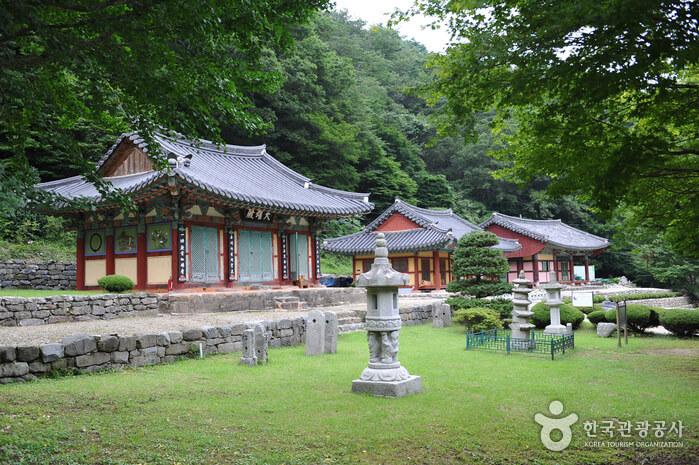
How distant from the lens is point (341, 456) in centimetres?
559

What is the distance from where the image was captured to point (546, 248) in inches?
1873

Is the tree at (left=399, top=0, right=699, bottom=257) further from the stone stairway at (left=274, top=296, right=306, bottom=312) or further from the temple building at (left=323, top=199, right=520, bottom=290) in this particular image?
the temple building at (left=323, top=199, right=520, bottom=290)

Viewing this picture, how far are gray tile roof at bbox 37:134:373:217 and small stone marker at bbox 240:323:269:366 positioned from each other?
8234 millimetres

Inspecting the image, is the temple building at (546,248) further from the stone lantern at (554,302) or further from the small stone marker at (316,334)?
the small stone marker at (316,334)

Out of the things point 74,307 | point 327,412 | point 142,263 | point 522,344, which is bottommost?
point 522,344

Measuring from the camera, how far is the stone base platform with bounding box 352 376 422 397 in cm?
820

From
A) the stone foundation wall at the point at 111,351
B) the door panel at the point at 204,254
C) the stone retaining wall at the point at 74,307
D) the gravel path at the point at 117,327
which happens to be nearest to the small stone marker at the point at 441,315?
the gravel path at the point at 117,327

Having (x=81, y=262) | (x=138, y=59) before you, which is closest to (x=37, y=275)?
(x=81, y=262)

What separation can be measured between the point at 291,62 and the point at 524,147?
33.1m

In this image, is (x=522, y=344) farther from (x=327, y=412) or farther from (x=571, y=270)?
(x=571, y=270)

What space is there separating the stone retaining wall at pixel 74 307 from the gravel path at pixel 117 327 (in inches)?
15.2

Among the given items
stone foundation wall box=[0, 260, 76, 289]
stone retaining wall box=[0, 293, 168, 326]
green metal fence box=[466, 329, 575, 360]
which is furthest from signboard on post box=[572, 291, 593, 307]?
stone foundation wall box=[0, 260, 76, 289]

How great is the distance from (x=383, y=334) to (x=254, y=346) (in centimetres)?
372

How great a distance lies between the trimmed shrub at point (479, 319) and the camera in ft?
55.8
